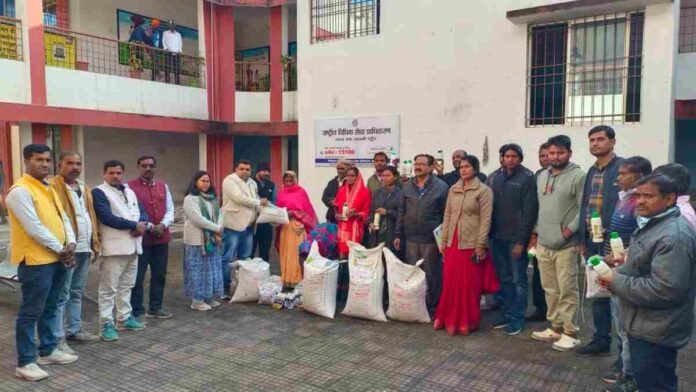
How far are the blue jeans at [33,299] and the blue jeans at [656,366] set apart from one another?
382 centimetres

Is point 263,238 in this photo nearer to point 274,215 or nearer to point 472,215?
point 274,215

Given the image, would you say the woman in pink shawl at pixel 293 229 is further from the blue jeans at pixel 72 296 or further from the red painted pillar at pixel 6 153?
the red painted pillar at pixel 6 153

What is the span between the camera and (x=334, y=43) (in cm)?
927

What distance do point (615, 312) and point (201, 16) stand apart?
11.7 meters

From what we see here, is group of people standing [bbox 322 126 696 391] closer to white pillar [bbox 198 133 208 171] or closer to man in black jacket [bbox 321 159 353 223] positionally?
man in black jacket [bbox 321 159 353 223]

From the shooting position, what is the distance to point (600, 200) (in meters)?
3.99

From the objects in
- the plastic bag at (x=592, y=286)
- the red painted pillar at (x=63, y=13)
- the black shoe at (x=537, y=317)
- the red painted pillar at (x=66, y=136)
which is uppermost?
the red painted pillar at (x=63, y=13)

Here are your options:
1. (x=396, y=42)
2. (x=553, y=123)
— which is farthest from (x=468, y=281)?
(x=396, y=42)

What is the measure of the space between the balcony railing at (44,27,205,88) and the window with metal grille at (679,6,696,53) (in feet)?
33.7

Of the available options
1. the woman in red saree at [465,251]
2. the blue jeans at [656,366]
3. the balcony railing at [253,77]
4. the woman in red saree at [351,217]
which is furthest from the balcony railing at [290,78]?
the blue jeans at [656,366]

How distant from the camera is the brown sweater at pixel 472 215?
4.65m

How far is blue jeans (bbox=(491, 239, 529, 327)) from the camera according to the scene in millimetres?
4680

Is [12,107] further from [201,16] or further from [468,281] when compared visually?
[468,281]

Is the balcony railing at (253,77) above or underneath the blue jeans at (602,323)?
above
